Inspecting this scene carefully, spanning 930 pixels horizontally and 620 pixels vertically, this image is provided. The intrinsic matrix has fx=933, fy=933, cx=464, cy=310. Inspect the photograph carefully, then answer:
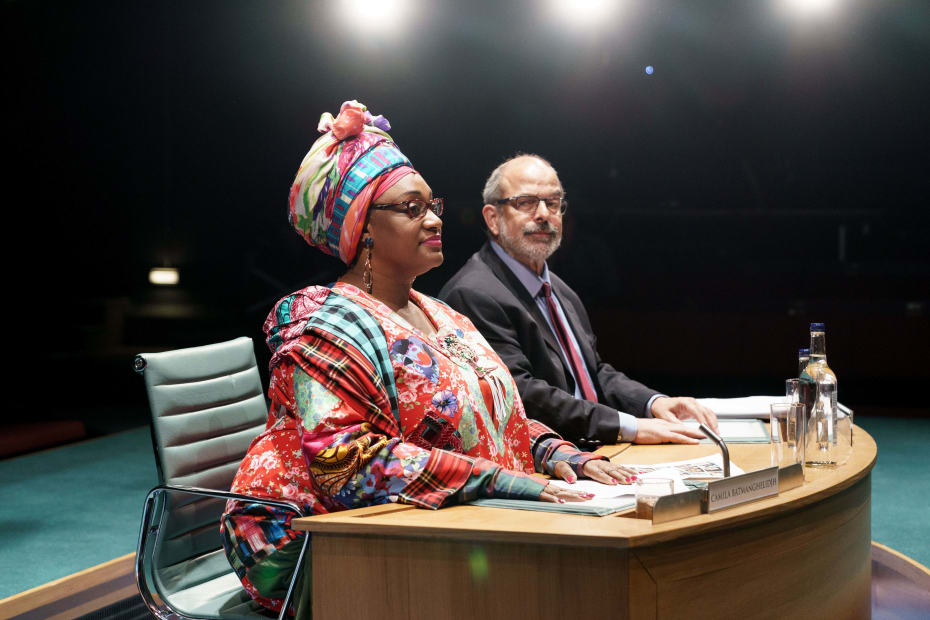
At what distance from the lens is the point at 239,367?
88.6 inches

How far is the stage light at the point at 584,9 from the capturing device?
20.6ft

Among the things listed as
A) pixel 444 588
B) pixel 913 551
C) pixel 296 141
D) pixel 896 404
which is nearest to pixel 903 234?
pixel 896 404

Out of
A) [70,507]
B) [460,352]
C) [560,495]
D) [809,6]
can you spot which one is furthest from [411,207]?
[809,6]

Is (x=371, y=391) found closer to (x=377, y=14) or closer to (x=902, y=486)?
(x=902, y=486)

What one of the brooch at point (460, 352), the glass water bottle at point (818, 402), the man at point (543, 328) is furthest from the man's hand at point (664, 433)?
the brooch at point (460, 352)

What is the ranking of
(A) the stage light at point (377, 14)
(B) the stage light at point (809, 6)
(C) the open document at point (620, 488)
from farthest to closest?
(A) the stage light at point (377, 14)
(B) the stage light at point (809, 6)
(C) the open document at point (620, 488)

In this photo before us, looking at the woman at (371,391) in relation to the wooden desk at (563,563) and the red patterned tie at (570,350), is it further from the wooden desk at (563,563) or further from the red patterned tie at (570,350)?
the red patterned tie at (570,350)

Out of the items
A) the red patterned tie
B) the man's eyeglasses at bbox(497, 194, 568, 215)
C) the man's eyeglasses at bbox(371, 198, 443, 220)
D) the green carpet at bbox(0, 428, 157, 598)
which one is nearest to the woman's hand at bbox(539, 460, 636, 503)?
the man's eyeglasses at bbox(371, 198, 443, 220)

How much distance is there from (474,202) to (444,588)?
531 centimetres

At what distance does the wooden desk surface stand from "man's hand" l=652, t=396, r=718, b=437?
2.61 ft

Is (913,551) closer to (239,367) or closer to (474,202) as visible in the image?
(239,367)

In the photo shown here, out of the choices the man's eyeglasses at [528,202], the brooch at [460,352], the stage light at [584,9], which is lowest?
the brooch at [460,352]

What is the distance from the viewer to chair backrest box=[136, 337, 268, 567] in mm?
1961

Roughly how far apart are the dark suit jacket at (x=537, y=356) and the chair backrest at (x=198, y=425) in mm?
682
